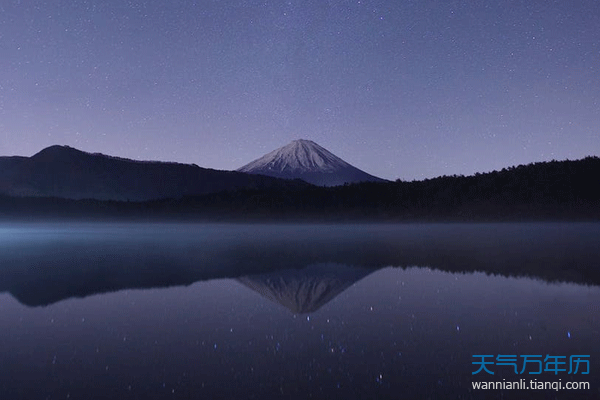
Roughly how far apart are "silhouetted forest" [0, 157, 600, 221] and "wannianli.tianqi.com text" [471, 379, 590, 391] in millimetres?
Result: 77289

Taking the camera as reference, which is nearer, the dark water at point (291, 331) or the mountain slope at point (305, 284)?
the dark water at point (291, 331)

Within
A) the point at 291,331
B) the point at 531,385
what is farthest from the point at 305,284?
the point at 531,385

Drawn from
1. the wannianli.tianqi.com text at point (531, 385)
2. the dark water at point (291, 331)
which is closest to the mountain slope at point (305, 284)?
the dark water at point (291, 331)

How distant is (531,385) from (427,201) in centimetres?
9522

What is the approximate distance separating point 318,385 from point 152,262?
23814 millimetres

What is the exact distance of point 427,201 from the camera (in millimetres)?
100625

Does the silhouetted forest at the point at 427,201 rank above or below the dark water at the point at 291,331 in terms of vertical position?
above

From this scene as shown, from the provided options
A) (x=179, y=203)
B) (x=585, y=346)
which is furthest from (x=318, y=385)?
(x=179, y=203)

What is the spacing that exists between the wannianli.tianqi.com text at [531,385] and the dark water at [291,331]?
0.15 metres

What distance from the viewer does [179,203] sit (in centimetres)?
15412

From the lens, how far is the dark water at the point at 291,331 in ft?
27.7

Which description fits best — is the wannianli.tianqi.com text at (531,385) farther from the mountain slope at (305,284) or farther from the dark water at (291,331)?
the mountain slope at (305,284)

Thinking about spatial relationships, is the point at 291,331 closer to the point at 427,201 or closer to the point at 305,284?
the point at 305,284

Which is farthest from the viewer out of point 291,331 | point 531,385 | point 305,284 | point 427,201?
point 427,201
